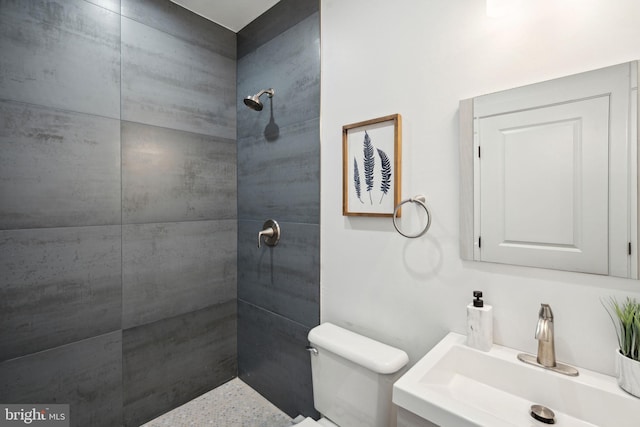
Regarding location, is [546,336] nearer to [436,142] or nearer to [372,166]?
[436,142]

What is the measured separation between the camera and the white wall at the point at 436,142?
2.83 feet

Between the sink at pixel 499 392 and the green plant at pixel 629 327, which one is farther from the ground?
the green plant at pixel 629 327

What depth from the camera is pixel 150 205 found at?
1.67 m

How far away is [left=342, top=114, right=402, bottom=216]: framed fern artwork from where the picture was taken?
1238 millimetres

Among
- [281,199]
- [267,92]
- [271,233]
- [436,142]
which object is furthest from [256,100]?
[436,142]

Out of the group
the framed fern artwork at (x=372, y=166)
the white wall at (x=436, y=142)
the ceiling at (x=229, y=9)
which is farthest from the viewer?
the ceiling at (x=229, y=9)

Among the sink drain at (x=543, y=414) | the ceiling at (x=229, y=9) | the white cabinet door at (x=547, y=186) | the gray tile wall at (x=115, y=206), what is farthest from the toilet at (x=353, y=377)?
the ceiling at (x=229, y=9)

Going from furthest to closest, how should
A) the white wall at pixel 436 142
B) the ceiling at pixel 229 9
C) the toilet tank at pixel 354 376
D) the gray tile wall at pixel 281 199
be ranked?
the ceiling at pixel 229 9 < the gray tile wall at pixel 281 199 < the toilet tank at pixel 354 376 < the white wall at pixel 436 142

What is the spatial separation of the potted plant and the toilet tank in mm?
590

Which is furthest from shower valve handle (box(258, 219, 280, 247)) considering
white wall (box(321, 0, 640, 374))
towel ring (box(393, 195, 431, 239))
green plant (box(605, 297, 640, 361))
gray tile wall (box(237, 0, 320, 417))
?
green plant (box(605, 297, 640, 361))

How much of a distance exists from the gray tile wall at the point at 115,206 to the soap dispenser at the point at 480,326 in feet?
4.91

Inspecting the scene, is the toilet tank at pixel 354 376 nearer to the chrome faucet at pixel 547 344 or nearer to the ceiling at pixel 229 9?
the chrome faucet at pixel 547 344

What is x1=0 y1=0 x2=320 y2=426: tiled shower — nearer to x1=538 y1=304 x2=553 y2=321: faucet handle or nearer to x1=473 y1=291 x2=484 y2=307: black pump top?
x1=473 y1=291 x2=484 y2=307: black pump top

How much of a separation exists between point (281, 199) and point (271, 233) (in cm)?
20
